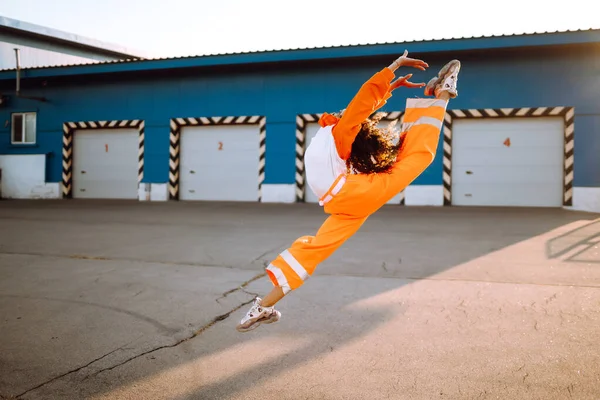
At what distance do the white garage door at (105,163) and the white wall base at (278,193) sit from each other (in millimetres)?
4969

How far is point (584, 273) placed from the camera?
4512mm

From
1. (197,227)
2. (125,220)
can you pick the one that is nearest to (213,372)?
(197,227)

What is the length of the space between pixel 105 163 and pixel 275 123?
21.9 ft

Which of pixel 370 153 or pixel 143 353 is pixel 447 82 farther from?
pixel 143 353

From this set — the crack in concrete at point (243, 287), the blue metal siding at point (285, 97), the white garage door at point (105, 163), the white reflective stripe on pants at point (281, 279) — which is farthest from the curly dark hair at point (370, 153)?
the white garage door at point (105, 163)

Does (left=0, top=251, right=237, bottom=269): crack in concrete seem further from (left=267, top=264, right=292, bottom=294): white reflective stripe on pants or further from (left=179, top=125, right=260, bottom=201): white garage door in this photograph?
(left=179, top=125, right=260, bottom=201): white garage door

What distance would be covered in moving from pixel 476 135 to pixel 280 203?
5.90 m

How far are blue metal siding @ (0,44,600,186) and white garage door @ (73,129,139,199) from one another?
61 cm

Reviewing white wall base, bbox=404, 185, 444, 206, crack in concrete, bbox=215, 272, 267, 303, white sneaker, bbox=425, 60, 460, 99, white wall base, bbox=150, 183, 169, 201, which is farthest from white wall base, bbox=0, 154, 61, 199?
white sneaker, bbox=425, 60, 460, 99

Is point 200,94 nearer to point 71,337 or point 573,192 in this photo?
point 573,192

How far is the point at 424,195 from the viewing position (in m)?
12.9

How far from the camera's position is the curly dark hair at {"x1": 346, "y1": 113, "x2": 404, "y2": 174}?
2996 mm

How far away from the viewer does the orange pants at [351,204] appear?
2779 mm

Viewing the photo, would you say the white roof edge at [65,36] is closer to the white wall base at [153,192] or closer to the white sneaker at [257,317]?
the white wall base at [153,192]
